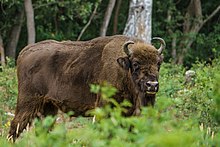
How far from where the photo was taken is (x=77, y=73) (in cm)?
902

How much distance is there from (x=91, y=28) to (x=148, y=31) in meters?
14.4

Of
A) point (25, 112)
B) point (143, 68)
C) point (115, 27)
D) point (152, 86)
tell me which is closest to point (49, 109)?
point (25, 112)

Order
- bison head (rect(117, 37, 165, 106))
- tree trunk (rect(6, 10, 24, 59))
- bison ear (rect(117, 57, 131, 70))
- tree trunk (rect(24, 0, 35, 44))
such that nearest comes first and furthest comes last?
bison head (rect(117, 37, 165, 106)) < bison ear (rect(117, 57, 131, 70)) < tree trunk (rect(24, 0, 35, 44)) < tree trunk (rect(6, 10, 24, 59))

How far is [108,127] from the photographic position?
3.82 metres

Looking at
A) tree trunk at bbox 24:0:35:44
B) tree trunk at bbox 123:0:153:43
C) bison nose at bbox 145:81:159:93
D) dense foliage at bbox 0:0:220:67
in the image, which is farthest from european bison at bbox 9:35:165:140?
dense foliage at bbox 0:0:220:67

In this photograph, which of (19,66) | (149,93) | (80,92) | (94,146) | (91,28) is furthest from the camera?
(91,28)

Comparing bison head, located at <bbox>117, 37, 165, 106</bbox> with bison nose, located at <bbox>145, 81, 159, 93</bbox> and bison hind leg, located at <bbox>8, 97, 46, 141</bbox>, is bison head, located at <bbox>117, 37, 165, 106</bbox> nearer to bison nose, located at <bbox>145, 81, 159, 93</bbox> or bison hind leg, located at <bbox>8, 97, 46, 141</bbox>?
bison nose, located at <bbox>145, 81, 159, 93</bbox>

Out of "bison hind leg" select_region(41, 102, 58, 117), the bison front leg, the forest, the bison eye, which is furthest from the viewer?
the forest

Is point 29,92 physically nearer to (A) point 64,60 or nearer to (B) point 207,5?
(A) point 64,60

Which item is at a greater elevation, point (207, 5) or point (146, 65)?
point (207, 5)

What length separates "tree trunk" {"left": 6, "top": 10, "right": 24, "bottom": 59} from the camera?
28.4 metres

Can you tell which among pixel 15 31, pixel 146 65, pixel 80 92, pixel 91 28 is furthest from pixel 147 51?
pixel 91 28

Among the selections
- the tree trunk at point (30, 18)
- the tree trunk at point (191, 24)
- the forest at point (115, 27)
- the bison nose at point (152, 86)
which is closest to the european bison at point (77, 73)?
the bison nose at point (152, 86)

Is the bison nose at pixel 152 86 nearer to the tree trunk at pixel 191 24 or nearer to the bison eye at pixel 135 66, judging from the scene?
the bison eye at pixel 135 66
